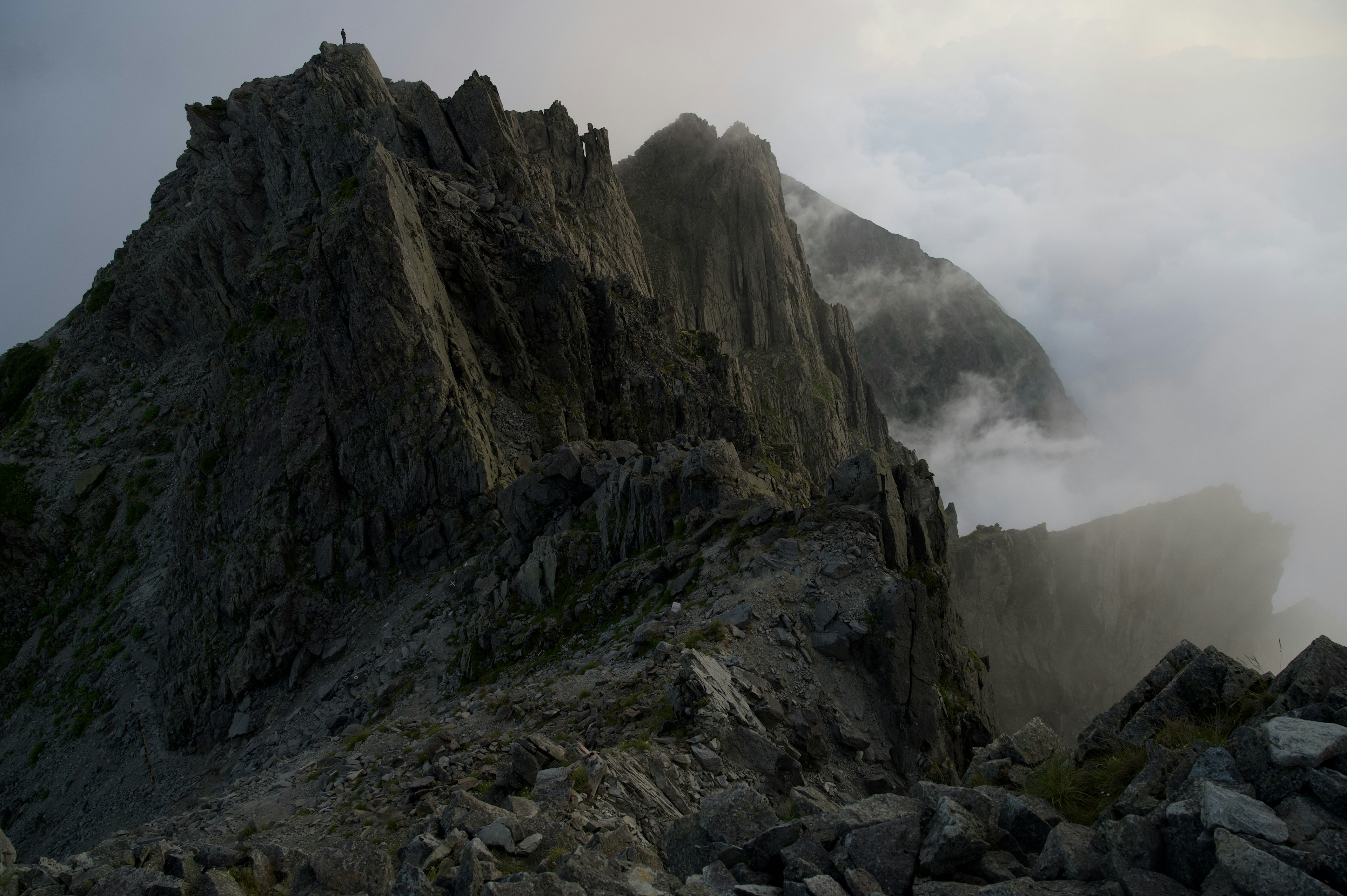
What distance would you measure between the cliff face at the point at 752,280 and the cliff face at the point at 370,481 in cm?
2677

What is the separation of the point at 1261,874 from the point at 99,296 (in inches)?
3278

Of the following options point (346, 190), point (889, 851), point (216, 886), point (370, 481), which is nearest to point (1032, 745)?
point (889, 851)

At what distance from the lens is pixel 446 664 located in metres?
26.6

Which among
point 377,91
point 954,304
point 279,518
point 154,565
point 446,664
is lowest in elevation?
point 446,664

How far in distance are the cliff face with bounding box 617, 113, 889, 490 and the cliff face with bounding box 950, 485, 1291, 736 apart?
22.2 m

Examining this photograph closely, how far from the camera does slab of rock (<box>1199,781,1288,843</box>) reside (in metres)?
6.19

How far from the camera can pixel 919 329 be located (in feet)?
555

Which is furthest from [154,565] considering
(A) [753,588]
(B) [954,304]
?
(B) [954,304]

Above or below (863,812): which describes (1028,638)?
below

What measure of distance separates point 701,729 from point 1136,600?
98.4 metres

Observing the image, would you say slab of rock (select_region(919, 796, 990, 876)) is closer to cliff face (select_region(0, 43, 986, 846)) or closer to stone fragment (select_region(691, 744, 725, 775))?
stone fragment (select_region(691, 744, 725, 775))

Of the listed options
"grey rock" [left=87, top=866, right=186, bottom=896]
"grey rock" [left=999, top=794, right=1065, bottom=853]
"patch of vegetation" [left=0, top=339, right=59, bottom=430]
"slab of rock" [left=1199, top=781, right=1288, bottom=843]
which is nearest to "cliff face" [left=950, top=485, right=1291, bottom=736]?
"grey rock" [left=999, top=794, right=1065, bottom=853]

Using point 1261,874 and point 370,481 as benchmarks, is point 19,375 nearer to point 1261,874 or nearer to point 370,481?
point 370,481

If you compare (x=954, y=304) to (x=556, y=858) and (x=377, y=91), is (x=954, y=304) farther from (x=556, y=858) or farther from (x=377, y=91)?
(x=556, y=858)
